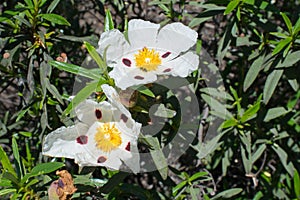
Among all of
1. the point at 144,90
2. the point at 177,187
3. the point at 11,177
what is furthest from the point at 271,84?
the point at 11,177

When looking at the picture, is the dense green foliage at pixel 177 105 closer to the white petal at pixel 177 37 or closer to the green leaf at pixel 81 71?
the green leaf at pixel 81 71

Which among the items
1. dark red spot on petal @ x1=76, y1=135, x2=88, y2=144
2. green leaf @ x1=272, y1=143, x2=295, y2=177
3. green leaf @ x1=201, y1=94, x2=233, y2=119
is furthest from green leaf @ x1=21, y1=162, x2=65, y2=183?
green leaf @ x1=272, y1=143, x2=295, y2=177

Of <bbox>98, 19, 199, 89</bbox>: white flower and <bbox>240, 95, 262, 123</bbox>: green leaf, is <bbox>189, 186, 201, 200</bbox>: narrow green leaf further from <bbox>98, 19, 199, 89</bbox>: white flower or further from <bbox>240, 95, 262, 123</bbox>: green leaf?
<bbox>98, 19, 199, 89</bbox>: white flower

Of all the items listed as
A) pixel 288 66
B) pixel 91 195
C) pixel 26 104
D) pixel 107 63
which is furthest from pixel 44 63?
pixel 288 66

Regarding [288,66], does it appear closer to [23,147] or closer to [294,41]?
[294,41]

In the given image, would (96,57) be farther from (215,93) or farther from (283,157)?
(283,157)
